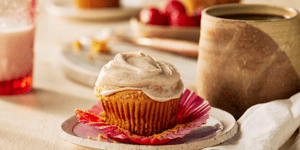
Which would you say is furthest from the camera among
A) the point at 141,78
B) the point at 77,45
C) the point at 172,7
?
the point at 172,7

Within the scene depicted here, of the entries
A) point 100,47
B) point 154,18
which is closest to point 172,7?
point 154,18

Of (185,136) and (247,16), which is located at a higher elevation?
(247,16)

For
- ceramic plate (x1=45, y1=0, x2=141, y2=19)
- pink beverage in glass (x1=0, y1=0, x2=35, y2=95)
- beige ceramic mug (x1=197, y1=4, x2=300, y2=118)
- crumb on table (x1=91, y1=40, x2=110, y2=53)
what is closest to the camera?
beige ceramic mug (x1=197, y1=4, x2=300, y2=118)

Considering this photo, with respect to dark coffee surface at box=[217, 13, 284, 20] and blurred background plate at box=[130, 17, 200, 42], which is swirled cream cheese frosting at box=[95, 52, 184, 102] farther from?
blurred background plate at box=[130, 17, 200, 42]

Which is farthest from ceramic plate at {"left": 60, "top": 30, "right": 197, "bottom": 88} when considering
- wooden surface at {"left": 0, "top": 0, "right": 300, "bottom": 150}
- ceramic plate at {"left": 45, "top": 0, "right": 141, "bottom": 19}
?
ceramic plate at {"left": 45, "top": 0, "right": 141, "bottom": 19}

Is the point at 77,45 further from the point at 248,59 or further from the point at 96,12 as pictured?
the point at 248,59

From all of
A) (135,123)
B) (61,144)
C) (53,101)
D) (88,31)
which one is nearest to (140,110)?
(135,123)
